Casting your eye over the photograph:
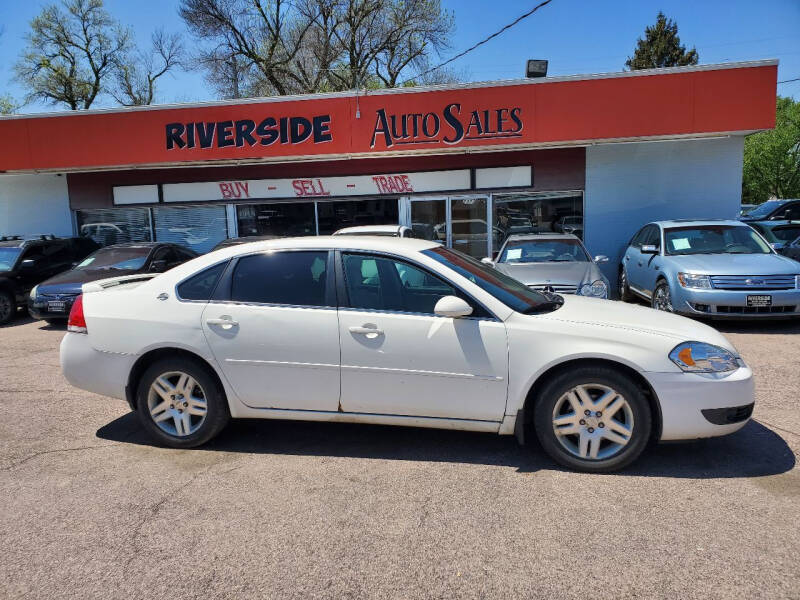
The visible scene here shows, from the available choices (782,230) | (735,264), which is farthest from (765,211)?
(735,264)

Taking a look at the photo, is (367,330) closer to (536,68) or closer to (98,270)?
(98,270)

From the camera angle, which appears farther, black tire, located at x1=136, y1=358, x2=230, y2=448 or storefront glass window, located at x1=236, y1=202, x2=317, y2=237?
storefront glass window, located at x1=236, y1=202, x2=317, y2=237

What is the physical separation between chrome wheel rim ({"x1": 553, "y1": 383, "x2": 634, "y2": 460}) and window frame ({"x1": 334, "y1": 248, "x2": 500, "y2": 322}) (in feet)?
2.32

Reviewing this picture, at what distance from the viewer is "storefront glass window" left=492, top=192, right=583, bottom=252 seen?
43.1ft

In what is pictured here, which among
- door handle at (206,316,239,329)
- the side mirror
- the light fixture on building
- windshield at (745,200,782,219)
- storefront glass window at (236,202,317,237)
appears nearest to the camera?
the side mirror

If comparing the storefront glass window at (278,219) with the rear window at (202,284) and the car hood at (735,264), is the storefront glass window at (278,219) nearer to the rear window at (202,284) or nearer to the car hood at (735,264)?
the car hood at (735,264)

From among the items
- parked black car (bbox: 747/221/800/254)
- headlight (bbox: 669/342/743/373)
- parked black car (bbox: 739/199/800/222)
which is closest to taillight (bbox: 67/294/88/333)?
headlight (bbox: 669/342/743/373)

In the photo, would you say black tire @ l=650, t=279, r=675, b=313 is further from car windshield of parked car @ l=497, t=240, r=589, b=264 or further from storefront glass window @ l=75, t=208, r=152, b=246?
storefront glass window @ l=75, t=208, r=152, b=246

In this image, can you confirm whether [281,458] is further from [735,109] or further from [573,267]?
[735,109]

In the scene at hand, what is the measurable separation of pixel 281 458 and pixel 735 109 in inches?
427

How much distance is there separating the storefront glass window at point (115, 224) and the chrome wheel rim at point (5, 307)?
14.5 feet

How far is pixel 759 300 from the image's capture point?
7.74 m

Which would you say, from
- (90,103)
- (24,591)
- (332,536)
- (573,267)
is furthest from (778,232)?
(90,103)

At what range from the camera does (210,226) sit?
47.9ft
